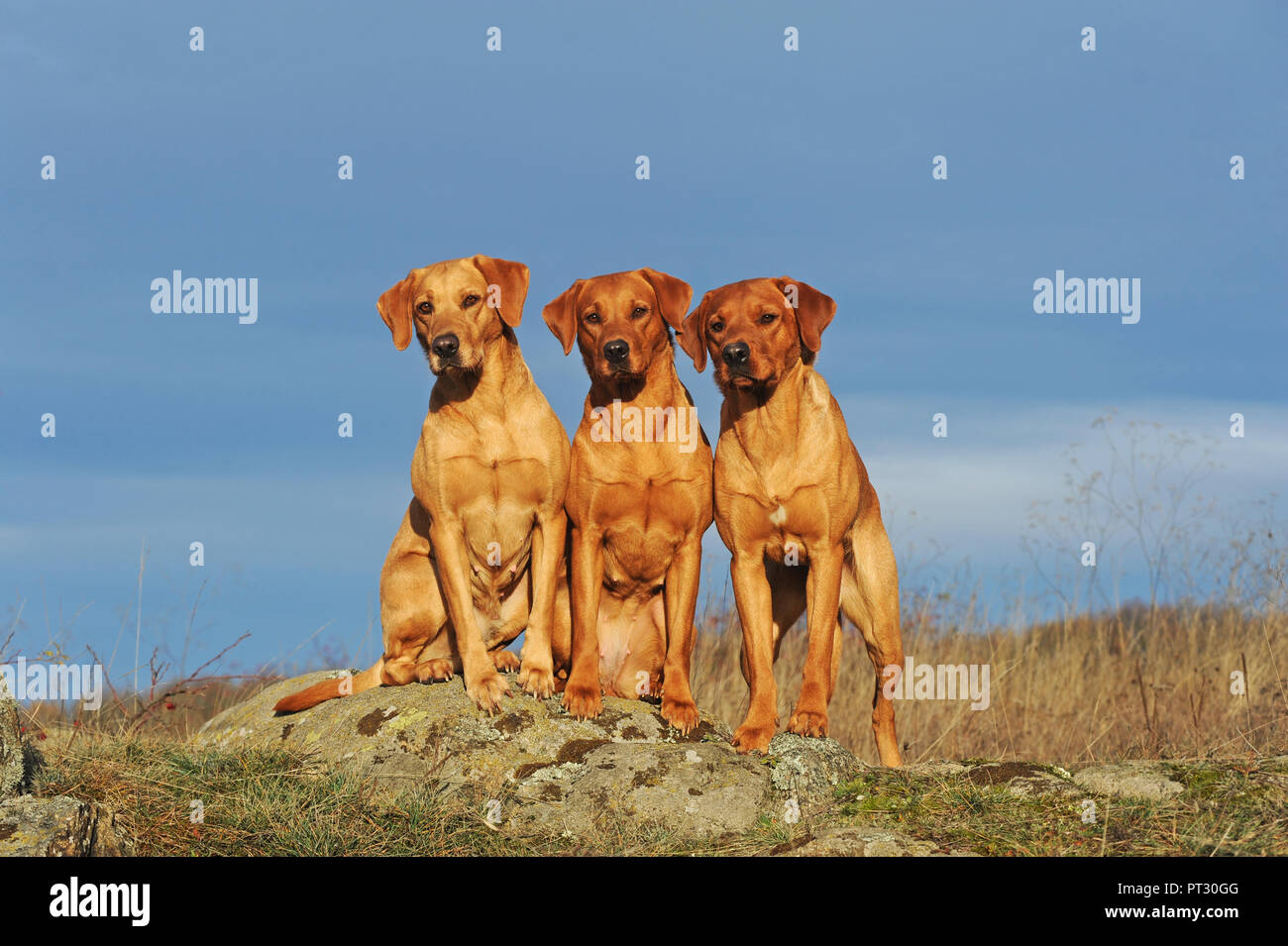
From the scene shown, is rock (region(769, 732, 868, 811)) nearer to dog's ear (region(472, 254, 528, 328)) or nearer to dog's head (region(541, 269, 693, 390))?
dog's head (region(541, 269, 693, 390))

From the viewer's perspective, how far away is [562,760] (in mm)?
6391

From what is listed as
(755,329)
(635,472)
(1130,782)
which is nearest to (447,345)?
(635,472)

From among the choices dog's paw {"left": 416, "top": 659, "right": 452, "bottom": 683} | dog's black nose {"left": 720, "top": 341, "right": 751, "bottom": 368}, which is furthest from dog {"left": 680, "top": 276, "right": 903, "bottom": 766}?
dog's paw {"left": 416, "top": 659, "right": 452, "bottom": 683}

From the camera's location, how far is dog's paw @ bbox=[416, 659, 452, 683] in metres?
7.26

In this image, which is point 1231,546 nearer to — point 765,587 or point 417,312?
point 765,587

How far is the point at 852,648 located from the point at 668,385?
5669 mm

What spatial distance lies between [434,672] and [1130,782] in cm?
411

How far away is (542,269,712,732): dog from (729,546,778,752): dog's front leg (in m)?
0.32

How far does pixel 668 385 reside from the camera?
692 cm

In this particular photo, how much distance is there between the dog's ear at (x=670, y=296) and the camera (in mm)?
6855

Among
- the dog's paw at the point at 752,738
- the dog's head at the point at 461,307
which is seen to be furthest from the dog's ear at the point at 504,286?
the dog's paw at the point at 752,738

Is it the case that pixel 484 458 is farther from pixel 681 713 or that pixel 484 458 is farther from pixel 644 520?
pixel 681 713

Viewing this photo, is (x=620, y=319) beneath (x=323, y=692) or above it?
above
